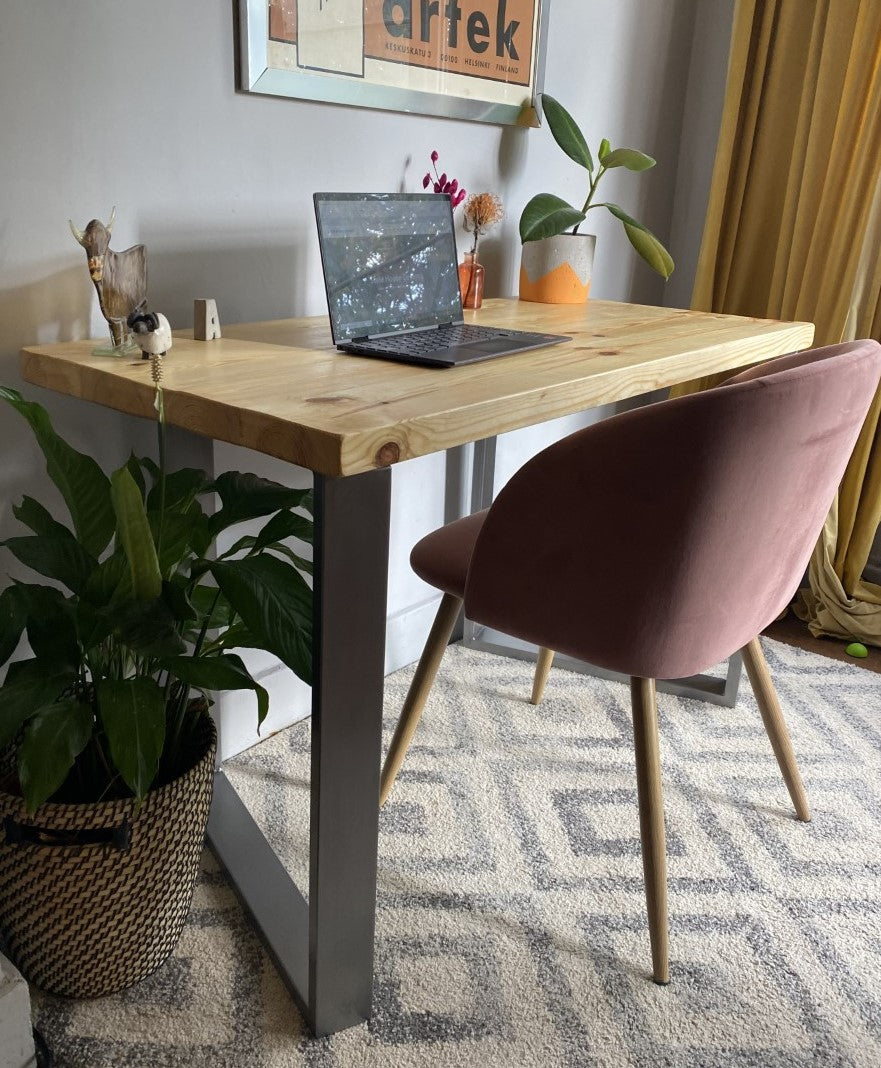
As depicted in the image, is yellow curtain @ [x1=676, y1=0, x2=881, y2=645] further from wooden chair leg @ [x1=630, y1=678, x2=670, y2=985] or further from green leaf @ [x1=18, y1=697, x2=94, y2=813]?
green leaf @ [x1=18, y1=697, x2=94, y2=813]

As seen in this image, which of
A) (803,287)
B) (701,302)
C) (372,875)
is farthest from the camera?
(701,302)

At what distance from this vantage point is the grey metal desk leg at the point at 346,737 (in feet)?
3.35

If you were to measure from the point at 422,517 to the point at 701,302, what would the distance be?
0.92m

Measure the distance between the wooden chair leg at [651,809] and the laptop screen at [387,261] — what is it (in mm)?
651

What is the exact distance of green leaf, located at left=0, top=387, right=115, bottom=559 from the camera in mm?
1125

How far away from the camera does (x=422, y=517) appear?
6.80ft

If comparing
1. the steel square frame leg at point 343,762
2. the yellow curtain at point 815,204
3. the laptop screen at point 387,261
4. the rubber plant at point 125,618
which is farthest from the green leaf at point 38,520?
the yellow curtain at point 815,204

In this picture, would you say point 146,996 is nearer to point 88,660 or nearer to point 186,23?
point 88,660

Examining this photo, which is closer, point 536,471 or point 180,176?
point 536,471

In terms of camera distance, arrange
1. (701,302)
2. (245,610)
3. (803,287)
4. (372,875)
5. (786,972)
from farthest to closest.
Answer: (701,302)
(803,287)
(786,972)
(372,875)
(245,610)

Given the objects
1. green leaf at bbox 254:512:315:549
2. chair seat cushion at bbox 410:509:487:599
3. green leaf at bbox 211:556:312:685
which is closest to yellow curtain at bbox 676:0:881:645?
chair seat cushion at bbox 410:509:487:599

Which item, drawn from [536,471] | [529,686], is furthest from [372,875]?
[529,686]

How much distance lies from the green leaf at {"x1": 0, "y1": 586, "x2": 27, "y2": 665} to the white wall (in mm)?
297

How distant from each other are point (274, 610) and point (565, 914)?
0.69 metres
